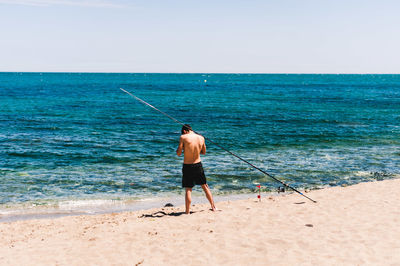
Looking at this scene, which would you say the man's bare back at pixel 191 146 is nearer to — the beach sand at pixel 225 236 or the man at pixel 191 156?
the man at pixel 191 156

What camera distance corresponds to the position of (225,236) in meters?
7.01

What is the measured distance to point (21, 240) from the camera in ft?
25.1

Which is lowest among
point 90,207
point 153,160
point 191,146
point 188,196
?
point 90,207

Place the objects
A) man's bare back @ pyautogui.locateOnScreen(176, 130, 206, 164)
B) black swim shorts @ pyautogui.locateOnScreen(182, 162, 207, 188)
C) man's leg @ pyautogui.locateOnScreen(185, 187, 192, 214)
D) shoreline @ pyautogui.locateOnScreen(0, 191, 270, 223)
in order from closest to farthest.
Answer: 1. man's bare back @ pyautogui.locateOnScreen(176, 130, 206, 164)
2. black swim shorts @ pyautogui.locateOnScreen(182, 162, 207, 188)
3. man's leg @ pyautogui.locateOnScreen(185, 187, 192, 214)
4. shoreline @ pyautogui.locateOnScreen(0, 191, 270, 223)

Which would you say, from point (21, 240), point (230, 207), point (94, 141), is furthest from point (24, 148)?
point (230, 207)

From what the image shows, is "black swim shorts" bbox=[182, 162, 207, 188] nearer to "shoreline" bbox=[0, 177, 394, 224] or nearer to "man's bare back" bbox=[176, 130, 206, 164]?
"man's bare back" bbox=[176, 130, 206, 164]

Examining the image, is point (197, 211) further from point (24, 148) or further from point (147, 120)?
point (147, 120)

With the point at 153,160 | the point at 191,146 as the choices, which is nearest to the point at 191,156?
the point at 191,146

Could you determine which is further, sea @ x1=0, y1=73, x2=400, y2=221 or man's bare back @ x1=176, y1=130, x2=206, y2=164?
sea @ x1=0, y1=73, x2=400, y2=221

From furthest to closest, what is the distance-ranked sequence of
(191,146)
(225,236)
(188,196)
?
(188,196), (191,146), (225,236)

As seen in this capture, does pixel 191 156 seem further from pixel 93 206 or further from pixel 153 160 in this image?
pixel 153 160

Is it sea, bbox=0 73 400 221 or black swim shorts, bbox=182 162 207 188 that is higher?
black swim shorts, bbox=182 162 207 188

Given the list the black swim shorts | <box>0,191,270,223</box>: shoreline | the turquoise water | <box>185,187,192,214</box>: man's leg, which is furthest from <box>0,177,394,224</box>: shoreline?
the black swim shorts

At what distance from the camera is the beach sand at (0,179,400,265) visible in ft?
20.0
